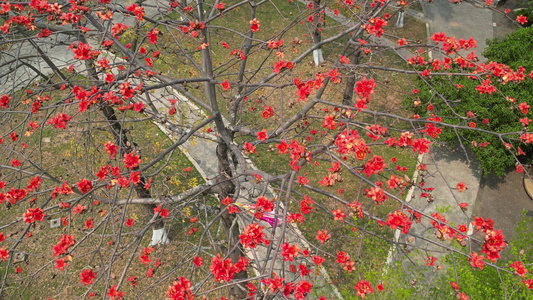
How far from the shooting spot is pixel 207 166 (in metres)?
9.50

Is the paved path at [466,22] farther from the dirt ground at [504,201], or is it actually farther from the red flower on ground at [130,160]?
the red flower on ground at [130,160]

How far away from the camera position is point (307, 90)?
373 cm

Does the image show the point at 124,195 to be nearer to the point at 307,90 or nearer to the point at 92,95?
the point at 92,95

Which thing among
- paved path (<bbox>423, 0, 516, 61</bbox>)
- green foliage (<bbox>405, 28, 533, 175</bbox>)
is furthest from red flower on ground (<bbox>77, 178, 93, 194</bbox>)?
paved path (<bbox>423, 0, 516, 61</bbox>)

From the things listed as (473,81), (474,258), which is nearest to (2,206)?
(474,258)

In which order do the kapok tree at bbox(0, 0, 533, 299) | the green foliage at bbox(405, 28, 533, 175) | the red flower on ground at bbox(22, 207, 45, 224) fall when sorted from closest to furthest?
the red flower on ground at bbox(22, 207, 45, 224)
the kapok tree at bbox(0, 0, 533, 299)
the green foliage at bbox(405, 28, 533, 175)

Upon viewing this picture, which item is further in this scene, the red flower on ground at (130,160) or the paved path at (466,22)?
the paved path at (466,22)

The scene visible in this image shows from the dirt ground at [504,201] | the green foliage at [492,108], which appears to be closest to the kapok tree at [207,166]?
the green foliage at [492,108]

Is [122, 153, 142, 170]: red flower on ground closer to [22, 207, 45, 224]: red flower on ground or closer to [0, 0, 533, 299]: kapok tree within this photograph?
[0, 0, 533, 299]: kapok tree

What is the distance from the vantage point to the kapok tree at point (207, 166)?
3.44 metres

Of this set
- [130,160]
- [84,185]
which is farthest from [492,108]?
[84,185]

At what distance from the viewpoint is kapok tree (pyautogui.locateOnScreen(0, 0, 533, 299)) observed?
3.44 metres

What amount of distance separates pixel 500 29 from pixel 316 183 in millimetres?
11259

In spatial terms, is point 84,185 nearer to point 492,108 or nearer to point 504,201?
point 492,108
